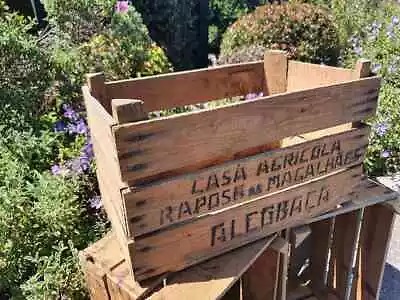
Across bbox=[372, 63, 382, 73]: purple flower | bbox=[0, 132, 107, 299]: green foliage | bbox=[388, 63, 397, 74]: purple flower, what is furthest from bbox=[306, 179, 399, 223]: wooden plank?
bbox=[388, 63, 397, 74]: purple flower

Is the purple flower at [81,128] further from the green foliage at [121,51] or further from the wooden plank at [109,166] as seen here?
the wooden plank at [109,166]

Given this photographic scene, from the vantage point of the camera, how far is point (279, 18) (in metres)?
5.06

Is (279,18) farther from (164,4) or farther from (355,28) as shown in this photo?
(164,4)

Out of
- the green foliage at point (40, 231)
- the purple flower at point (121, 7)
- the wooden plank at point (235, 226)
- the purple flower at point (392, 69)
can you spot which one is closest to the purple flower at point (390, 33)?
the purple flower at point (392, 69)

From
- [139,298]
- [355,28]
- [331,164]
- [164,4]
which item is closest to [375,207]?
[331,164]

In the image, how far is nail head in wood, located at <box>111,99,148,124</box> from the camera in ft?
3.74

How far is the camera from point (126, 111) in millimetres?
1152

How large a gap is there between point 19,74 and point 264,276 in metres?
2.32

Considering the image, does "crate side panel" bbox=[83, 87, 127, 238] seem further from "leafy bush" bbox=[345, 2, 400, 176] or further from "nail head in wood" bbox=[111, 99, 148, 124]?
"leafy bush" bbox=[345, 2, 400, 176]

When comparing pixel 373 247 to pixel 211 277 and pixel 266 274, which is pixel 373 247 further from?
pixel 211 277

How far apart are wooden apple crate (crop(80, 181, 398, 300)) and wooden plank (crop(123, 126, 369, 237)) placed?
0.21 meters

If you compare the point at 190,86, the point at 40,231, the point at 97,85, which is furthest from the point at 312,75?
the point at 40,231

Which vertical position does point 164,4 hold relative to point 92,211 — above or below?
above

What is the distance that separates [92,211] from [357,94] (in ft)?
5.36
